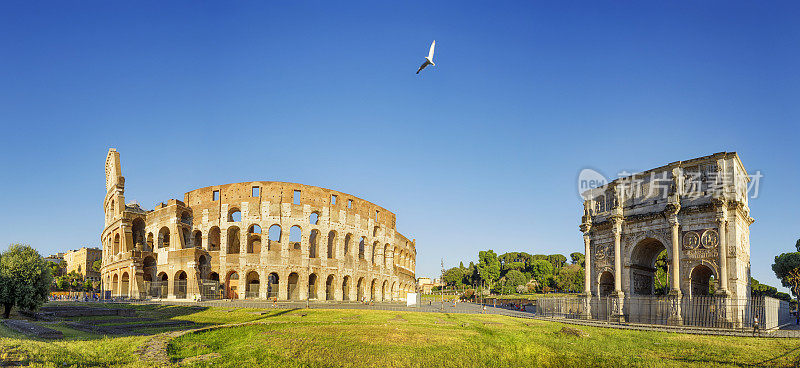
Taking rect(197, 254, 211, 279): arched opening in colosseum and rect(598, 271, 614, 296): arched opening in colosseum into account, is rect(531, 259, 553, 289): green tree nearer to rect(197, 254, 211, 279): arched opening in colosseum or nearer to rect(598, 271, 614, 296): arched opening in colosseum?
rect(598, 271, 614, 296): arched opening in colosseum

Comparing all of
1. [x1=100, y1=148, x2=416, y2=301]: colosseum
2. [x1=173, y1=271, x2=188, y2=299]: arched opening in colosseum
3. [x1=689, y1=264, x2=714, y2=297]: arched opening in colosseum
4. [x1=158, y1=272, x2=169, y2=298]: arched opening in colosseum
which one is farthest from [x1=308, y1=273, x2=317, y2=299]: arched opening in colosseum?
[x1=689, y1=264, x2=714, y2=297]: arched opening in colosseum

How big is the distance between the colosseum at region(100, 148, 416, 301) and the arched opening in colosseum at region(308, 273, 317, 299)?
15 cm

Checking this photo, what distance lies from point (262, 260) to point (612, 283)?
116 feet

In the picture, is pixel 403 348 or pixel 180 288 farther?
pixel 180 288

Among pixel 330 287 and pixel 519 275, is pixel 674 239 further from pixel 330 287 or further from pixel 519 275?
pixel 519 275

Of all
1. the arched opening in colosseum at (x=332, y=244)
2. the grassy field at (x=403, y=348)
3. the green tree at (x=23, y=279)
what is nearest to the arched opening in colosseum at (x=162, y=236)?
the arched opening in colosseum at (x=332, y=244)

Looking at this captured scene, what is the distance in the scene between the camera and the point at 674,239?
3394 centimetres

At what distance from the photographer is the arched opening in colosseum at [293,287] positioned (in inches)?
2247

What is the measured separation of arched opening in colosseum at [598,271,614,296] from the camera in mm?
40156

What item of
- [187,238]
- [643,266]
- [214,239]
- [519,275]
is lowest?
[519,275]

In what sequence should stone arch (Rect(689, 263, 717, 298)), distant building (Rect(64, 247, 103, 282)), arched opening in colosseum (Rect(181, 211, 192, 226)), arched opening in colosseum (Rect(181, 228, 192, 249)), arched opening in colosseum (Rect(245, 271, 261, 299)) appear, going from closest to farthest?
stone arch (Rect(689, 263, 717, 298)) → arched opening in colosseum (Rect(245, 271, 261, 299)) → arched opening in colosseum (Rect(181, 211, 192, 226)) → arched opening in colosseum (Rect(181, 228, 192, 249)) → distant building (Rect(64, 247, 103, 282))

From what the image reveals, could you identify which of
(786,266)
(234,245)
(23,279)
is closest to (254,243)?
(234,245)

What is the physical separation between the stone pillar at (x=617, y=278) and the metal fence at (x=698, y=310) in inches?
9.9

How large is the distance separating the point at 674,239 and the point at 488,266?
80.0 m
